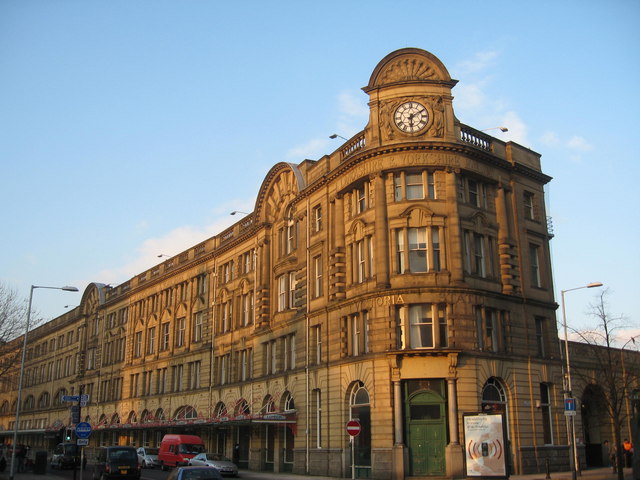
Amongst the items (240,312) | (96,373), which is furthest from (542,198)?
(96,373)

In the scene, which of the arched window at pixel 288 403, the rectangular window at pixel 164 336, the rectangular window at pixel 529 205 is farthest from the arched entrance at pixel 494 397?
the rectangular window at pixel 164 336

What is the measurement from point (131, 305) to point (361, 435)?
49.6 metres

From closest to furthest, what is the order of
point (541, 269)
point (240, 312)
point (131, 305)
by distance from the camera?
Result: point (541, 269) → point (240, 312) → point (131, 305)

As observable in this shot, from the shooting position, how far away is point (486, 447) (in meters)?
28.7

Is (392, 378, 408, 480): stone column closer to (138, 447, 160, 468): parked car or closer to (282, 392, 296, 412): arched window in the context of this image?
(282, 392, 296, 412): arched window

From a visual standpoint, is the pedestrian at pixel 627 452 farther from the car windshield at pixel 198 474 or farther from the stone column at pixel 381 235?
the car windshield at pixel 198 474

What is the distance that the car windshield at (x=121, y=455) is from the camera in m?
36.7

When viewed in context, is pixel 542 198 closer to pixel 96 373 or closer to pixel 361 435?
pixel 361 435

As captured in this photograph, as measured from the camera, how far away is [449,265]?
3838cm

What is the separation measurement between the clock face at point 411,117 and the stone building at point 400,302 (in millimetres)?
76

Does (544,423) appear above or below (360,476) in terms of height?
above

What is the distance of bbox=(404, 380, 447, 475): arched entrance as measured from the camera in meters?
35.4

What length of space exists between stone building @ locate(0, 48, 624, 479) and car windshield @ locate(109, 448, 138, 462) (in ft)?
9.97

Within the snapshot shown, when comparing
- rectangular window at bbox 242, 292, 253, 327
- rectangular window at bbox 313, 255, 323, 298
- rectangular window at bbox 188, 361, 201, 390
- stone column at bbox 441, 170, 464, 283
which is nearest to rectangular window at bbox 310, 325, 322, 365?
rectangular window at bbox 313, 255, 323, 298
